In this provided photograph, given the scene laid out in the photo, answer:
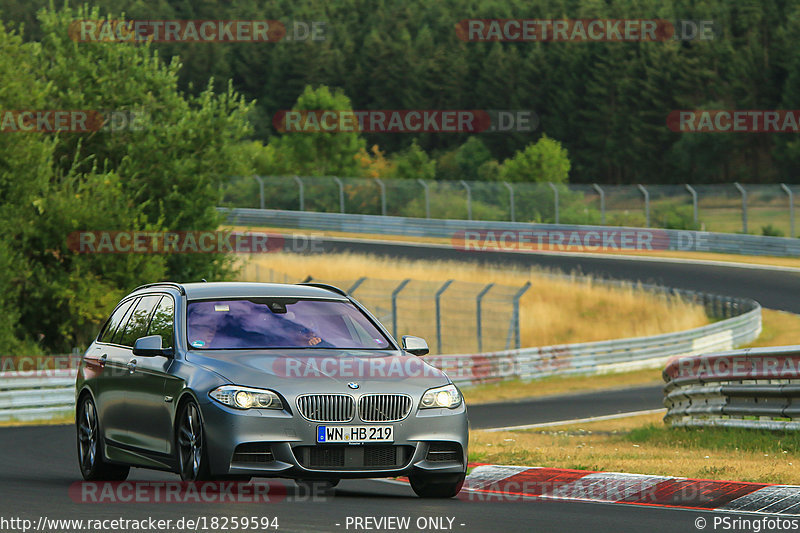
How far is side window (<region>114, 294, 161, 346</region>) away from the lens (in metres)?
11.1

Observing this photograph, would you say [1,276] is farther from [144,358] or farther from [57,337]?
[144,358]

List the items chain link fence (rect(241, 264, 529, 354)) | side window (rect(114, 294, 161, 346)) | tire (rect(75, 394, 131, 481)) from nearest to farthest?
side window (rect(114, 294, 161, 346)) → tire (rect(75, 394, 131, 481)) → chain link fence (rect(241, 264, 529, 354))

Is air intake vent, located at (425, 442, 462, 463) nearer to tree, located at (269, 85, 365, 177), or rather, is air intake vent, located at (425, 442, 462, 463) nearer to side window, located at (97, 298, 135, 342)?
side window, located at (97, 298, 135, 342)

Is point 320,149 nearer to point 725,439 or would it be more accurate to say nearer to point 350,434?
point 725,439

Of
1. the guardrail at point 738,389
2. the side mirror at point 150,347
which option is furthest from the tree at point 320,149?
the side mirror at point 150,347

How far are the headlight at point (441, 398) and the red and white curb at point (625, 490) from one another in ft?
2.69

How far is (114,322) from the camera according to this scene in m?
11.9

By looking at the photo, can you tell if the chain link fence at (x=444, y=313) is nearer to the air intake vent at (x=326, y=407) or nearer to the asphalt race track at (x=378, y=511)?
the asphalt race track at (x=378, y=511)

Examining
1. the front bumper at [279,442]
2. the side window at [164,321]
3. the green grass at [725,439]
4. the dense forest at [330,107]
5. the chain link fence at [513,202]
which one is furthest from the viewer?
the chain link fence at [513,202]

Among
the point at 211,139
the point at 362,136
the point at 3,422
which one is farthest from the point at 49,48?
the point at 362,136

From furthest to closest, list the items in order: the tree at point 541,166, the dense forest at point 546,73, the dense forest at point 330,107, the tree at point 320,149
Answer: the dense forest at point 546,73 → the tree at point 320,149 → the tree at point 541,166 → the dense forest at point 330,107

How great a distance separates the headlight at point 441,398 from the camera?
31.6 ft

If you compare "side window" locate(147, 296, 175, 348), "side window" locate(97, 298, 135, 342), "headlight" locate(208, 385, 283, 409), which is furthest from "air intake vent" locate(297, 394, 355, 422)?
"side window" locate(97, 298, 135, 342)

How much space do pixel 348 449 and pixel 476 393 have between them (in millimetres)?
18141
